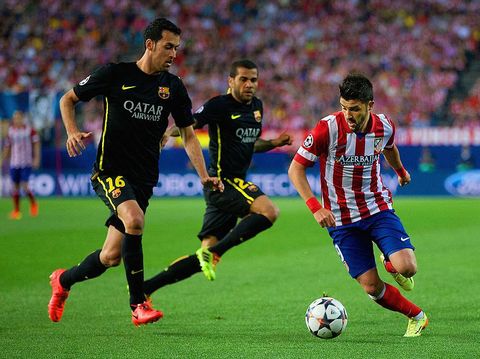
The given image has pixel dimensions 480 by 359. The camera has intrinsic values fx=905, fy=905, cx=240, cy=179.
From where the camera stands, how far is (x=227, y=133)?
27.8 feet

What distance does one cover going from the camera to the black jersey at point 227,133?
8406 millimetres

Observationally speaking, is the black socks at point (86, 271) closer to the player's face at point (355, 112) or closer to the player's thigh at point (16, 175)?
the player's face at point (355, 112)

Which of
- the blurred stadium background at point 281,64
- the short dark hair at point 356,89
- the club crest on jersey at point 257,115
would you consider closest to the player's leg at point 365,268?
the short dark hair at point 356,89

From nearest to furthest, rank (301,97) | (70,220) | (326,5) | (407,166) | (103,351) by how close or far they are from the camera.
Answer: (103,351)
(70,220)
(407,166)
(301,97)
(326,5)

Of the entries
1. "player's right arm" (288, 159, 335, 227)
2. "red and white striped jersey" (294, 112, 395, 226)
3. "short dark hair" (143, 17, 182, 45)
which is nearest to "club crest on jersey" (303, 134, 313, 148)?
"red and white striped jersey" (294, 112, 395, 226)

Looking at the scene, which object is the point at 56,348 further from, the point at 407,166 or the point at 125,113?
the point at 407,166

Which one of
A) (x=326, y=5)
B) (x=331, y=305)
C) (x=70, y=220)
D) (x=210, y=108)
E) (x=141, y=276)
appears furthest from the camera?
(x=326, y=5)

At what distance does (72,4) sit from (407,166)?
15.0 m

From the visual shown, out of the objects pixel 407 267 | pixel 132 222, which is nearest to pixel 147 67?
pixel 132 222

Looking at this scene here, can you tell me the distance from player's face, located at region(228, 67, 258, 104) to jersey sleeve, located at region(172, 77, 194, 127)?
1601mm

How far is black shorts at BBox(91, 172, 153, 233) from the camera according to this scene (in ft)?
21.4

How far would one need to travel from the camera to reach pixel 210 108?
27.5 feet

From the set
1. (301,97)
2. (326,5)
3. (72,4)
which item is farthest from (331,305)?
(72,4)

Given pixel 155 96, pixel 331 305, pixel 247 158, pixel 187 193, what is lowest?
pixel 187 193
